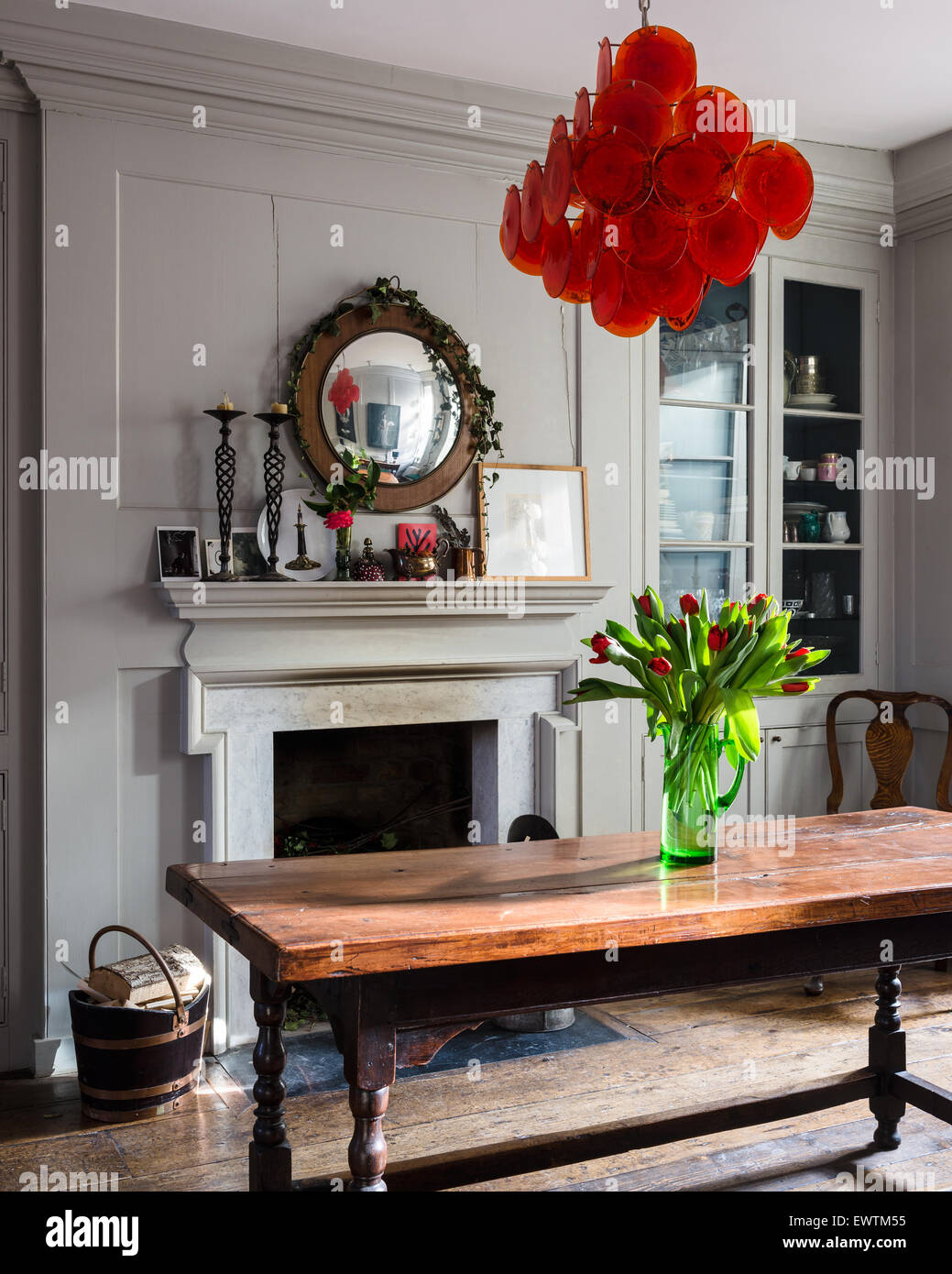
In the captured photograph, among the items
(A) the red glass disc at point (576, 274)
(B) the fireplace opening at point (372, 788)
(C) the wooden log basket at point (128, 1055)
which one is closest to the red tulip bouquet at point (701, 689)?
(A) the red glass disc at point (576, 274)

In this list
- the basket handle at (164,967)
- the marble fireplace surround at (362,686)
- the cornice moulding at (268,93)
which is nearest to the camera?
the basket handle at (164,967)

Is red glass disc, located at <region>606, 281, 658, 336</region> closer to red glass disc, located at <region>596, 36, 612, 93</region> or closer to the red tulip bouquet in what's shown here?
red glass disc, located at <region>596, 36, 612, 93</region>

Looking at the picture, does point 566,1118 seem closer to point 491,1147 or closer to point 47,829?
point 491,1147

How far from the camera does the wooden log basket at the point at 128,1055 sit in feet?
10.1

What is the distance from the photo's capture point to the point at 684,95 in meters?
2.05

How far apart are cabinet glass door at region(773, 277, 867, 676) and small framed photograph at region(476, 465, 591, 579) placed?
1005mm

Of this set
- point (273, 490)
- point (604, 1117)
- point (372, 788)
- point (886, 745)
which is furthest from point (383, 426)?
point (886, 745)

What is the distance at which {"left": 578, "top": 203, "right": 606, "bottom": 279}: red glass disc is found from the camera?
6.84 feet

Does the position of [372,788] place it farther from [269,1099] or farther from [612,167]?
[612,167]

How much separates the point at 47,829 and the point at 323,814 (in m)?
1.06

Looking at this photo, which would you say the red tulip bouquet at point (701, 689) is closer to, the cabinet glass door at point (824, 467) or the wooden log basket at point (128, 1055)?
the wooden log basket at point (128, 1055)

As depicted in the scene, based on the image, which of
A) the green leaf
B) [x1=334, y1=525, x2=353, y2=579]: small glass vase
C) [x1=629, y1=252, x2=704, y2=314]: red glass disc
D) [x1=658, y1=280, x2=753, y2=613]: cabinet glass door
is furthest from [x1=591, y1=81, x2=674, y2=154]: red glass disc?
[x1=658, y1=280, x2=753, y2=613]: cabinet glass door

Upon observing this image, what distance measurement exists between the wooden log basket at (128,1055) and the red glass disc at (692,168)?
89.3 inches
